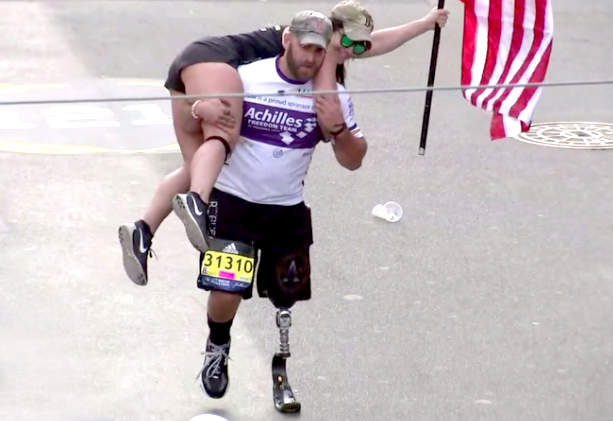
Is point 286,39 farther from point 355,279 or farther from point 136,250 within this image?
point 355,279

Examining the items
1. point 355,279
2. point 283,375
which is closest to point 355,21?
point 283,375

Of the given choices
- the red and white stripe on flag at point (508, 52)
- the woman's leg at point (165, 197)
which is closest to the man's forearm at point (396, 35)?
the red and white stripe on flag at point (508, 52)

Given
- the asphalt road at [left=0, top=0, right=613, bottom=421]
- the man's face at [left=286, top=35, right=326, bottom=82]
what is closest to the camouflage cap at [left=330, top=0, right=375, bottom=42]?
the man's face at [left=286, top=35, right=326, bottom=82]

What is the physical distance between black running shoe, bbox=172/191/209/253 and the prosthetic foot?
74cm

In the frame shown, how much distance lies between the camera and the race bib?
5.52 metres

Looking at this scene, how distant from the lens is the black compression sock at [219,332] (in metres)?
5.78

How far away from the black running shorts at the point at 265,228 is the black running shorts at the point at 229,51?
22.2 inches

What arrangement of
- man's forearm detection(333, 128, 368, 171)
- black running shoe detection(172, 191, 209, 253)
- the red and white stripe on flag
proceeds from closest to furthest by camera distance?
black running shoe detection(172, 191, 209, 253), man's forearm detection(333, 128, 368, 171), the red and white stripe on flag

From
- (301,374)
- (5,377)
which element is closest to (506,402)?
(301,374)

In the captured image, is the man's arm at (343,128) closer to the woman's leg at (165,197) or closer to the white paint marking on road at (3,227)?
the woman's leg at (165,197)

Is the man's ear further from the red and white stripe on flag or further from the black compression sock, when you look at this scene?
the black compression sock

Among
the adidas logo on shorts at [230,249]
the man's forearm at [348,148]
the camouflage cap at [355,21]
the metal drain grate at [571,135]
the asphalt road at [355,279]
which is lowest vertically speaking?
the metal drain grate at [571,135]

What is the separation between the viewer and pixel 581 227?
8406 mm

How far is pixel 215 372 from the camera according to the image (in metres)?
5.81
